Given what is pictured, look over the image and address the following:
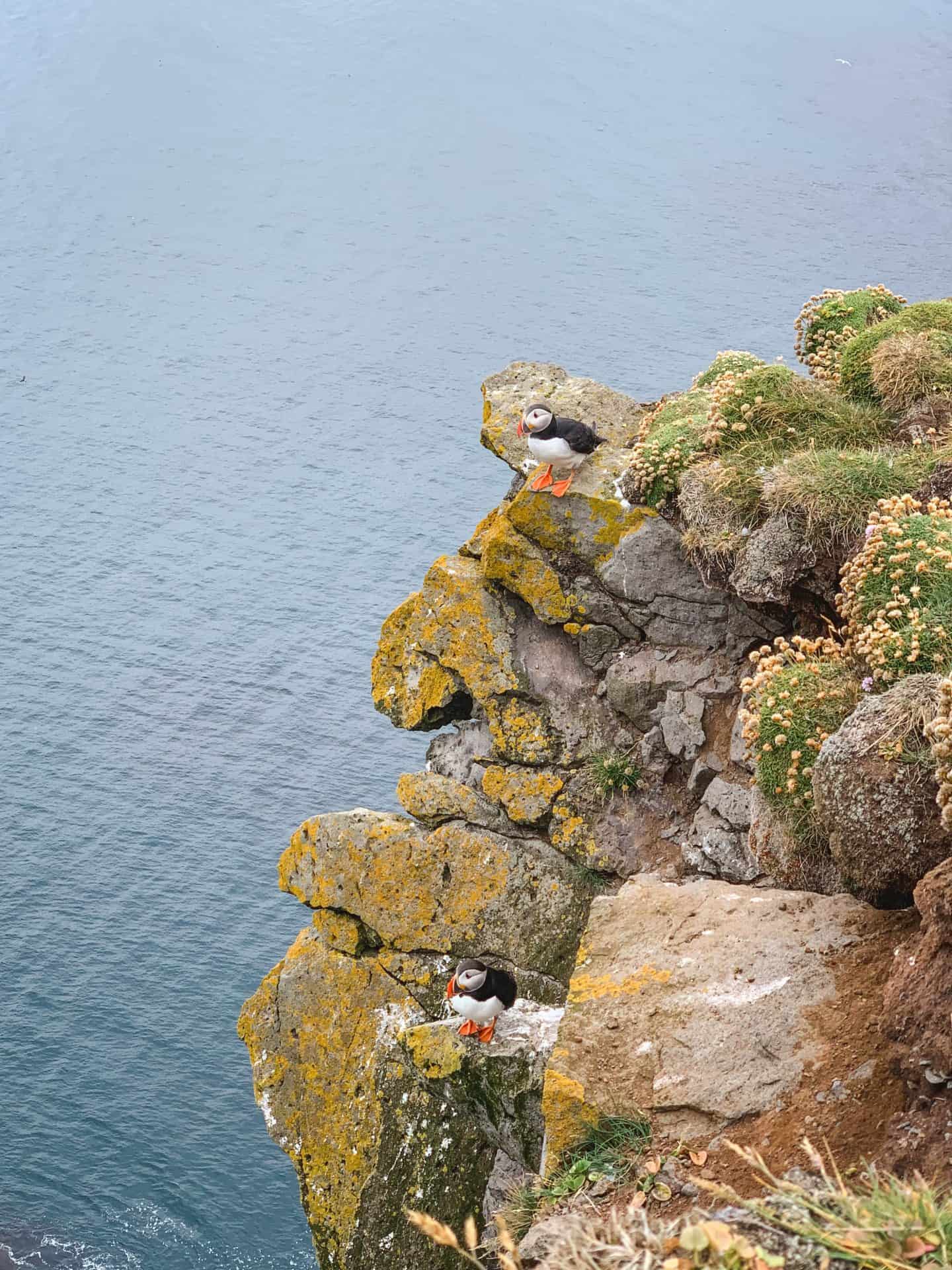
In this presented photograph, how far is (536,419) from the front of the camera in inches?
554

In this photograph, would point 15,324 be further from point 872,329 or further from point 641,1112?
point 641,1112

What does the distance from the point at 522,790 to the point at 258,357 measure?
1025 inches

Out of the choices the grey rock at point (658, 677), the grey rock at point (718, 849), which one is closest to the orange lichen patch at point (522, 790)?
the grey rock at point (658, 677)

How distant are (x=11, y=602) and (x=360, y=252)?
53.5ft

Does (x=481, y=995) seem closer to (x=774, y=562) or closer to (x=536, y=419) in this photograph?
(x=774, y=562)

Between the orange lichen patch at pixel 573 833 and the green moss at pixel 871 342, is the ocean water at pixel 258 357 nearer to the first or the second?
the orange lichen patch at pixel 573 833

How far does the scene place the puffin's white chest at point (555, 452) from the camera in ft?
46.1

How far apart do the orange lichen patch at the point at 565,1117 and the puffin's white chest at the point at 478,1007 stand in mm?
2862

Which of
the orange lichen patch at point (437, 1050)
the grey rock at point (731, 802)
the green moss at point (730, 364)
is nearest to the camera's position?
the orange lichen patch at point (437, 1050)

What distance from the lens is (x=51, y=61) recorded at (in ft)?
146

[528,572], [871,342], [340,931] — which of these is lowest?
[340,931]

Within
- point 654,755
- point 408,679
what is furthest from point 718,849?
point 408,679

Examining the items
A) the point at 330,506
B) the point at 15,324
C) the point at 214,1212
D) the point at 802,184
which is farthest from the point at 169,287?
the point at 214,1212

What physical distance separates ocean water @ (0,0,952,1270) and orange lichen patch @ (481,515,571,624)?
476 inches
